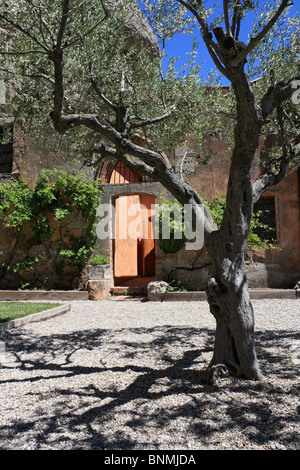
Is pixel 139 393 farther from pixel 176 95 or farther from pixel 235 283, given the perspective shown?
A: pixel 176 95

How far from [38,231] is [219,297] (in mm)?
8039

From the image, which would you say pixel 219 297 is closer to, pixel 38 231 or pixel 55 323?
pixel 55 323

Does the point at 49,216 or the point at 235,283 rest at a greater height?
the point at 49,216

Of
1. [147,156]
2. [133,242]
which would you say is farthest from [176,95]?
[133,242]

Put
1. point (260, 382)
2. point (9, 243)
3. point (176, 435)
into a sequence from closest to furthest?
point (176, 435), point (260, 382), point (9, 243)

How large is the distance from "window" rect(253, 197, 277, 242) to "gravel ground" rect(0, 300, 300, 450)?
14.6 ft

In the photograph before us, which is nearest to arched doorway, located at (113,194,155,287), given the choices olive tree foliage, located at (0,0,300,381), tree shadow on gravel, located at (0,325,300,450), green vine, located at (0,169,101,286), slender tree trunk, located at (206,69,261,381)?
green vine, located at (0,169,101,286)

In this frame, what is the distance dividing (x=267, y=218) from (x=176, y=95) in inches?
200

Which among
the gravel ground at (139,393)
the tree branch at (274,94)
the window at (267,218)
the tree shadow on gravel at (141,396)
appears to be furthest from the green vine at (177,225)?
the tree branch at (274,94)

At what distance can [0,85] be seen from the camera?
21.6 ft

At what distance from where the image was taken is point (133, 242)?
14406mm

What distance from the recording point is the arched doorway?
40.2 feet

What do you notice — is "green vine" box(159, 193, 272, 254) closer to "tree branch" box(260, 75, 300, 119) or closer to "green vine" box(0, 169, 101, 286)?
"green vine" box(0, 169, 101, 286)
